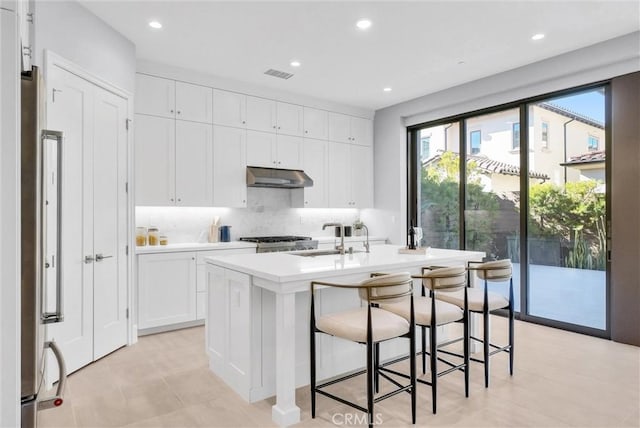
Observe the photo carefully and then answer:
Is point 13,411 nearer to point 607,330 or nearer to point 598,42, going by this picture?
point 607,330

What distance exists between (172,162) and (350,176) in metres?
2.77

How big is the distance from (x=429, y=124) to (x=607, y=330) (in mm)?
3384

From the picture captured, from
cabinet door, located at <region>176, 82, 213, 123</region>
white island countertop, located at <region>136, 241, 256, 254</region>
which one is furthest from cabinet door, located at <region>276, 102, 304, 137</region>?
white island countertop, located at <region>136, 241, 256, 254</region>

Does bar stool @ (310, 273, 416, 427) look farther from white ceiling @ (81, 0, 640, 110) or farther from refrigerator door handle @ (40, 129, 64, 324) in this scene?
white ceiling @ (81, 0, 640, 110)

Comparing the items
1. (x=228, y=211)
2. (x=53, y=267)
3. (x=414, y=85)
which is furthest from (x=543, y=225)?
(x=53, y=267)

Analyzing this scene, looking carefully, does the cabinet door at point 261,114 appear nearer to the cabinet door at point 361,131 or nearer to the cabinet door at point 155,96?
the cabinet door at point 155,96

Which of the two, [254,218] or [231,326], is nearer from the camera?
[231,326]

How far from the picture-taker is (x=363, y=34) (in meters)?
3.65

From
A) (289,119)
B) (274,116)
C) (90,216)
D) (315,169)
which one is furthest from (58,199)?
(315,169)

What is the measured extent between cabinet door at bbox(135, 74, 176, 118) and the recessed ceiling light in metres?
2.25

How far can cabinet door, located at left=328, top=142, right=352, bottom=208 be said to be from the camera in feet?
19.6

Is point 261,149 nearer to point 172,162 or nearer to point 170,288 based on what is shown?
point 172,162

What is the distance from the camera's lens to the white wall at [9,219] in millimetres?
900

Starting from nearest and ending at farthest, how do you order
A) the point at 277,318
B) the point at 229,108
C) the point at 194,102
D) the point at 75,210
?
the point at 277,318
the point at 75,210
the point at 194,102
the point at 229,108
